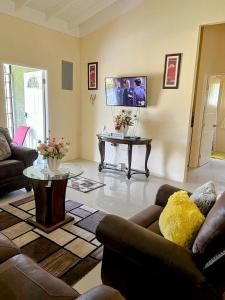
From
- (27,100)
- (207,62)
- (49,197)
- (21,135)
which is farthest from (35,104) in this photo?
(207,62)

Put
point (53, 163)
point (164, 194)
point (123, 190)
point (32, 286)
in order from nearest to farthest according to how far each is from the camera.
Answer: point (32, 286), point (164, 194), point (53, 163), point (123, 190)

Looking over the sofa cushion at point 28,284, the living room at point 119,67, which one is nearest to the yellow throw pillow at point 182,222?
the sofa cushion at point 28,284

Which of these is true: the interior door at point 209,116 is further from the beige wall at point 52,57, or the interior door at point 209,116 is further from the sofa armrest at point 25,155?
the sofa armrest at point 25,155

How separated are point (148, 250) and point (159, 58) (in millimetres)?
3679

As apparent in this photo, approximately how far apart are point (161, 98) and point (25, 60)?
2.58m

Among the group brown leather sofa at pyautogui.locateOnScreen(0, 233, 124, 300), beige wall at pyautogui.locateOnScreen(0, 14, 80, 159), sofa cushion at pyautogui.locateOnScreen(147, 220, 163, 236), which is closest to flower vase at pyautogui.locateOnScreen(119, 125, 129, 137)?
beige wall at pyautogui.locateOnScreen(0, 14, 80, 159)

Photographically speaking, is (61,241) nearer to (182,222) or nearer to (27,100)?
(182,222)

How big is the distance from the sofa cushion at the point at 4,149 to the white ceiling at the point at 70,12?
2112 mm

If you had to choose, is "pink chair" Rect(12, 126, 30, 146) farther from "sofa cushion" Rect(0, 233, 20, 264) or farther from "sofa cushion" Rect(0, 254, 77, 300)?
"sofa cushion" Rect(0, 254, 77, 300)

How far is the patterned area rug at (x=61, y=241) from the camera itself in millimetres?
1985

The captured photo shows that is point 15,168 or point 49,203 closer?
point 49,203

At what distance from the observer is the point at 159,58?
13.8 ft

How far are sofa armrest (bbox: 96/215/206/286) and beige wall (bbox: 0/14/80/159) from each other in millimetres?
3412

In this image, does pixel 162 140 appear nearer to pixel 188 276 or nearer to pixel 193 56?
pixel 193 56
